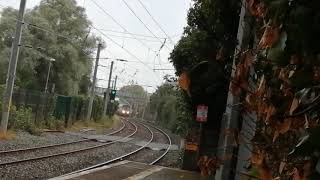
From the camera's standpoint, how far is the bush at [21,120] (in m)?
29.9

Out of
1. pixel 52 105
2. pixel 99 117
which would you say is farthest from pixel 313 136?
pixel 99 117

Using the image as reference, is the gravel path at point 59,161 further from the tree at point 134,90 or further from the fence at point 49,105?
the tree at point 134,90

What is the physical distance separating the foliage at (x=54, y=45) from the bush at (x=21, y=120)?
1965 cm

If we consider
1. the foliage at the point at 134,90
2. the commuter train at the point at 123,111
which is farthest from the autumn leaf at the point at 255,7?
the foliage at the point at 134,90

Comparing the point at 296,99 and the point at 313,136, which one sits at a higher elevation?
the point at 296,99

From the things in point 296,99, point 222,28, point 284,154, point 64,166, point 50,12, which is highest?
point 50,12

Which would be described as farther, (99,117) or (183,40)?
(99,117)

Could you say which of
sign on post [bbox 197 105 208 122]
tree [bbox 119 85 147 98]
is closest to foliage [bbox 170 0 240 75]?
sign on post [bbox 197 105 208 122]

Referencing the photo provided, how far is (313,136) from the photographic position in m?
1.46

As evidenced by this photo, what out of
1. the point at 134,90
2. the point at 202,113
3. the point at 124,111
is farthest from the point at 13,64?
the point at 134,90

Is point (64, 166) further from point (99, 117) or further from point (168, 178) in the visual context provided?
point (99, 117)

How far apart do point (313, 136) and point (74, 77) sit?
5775 centimetres

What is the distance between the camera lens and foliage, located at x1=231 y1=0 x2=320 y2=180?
1.55 meters

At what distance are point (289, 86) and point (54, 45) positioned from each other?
2181 inches
